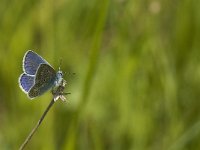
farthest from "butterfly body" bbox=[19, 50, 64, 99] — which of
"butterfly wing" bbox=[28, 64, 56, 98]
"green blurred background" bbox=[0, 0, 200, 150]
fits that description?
"green blurred background" bbox=[0, 0, 200, 150]

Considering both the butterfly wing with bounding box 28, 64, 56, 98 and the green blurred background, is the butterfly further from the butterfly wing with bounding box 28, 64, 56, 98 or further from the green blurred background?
the green blurred background

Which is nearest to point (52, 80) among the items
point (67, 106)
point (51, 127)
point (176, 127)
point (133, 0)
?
point (51, 127)

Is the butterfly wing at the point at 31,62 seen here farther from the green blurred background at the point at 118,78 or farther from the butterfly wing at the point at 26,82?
the green blurred background at the point at 118,78

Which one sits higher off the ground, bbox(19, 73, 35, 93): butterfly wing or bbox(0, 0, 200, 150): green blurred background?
bbox(19, 73, 35, 93): butterfly wing

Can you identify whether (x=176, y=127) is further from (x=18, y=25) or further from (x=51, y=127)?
(x=18, y=25)

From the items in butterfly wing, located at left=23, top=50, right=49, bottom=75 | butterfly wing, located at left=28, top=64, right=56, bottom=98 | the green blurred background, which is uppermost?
butterfly wing, located at left=23, top=50, right=49, bottom=75

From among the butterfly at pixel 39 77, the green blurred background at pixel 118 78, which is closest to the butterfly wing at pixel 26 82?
the butterfly at pixel 39 77

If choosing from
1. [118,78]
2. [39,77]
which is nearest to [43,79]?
[39,77]
